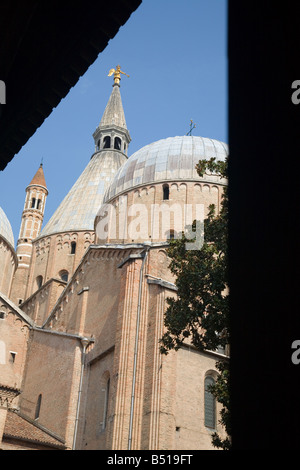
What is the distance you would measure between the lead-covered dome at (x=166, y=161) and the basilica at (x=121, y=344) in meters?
0.07

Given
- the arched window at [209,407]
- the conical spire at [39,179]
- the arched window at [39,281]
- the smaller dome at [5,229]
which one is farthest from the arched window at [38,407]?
the conical spire at [39,179]

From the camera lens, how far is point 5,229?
35688 mm

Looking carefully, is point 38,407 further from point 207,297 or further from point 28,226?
point 28,226

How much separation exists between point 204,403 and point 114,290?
5.05 metres

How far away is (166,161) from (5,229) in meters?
13.2

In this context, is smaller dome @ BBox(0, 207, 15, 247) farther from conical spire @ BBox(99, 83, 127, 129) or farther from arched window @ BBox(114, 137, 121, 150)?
conical spire @ BBox(99, 83, 127, 129)

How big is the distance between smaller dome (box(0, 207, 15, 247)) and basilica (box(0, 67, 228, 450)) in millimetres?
2021

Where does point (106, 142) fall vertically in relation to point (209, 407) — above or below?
above

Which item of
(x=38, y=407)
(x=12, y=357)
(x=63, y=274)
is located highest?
(x=63, y=274)

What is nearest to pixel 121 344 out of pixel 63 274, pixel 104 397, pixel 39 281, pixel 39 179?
pixel 104 397

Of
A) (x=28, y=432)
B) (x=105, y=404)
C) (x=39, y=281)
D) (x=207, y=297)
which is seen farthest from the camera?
(x=39, y=281)

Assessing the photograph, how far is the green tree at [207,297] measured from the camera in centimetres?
1179
